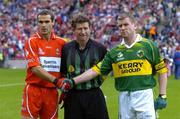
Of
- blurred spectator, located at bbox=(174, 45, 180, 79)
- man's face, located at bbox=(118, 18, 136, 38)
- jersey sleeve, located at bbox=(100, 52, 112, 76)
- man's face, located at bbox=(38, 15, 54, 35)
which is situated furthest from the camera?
blurred spectator, located at bbox=(174, 45, 180, 79)

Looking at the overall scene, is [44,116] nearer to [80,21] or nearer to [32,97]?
[32,97]

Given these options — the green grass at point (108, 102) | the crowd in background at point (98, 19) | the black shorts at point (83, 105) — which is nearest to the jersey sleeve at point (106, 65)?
the black shorts at point (83, 105)

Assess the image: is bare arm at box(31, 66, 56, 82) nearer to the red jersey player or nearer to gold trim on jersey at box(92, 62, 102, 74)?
the red jersey player

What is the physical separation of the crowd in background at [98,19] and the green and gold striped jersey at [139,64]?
24160 millimetres

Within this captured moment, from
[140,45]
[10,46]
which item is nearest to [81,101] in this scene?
[140,45]

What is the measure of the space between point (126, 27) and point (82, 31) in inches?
26.3

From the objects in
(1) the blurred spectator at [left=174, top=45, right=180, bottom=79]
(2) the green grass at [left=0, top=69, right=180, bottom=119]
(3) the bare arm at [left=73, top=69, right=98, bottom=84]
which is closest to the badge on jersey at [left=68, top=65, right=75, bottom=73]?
(3) the bare arm at [left=73, top=69, right=98, bottom=84]

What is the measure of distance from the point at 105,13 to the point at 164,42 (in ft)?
22.4

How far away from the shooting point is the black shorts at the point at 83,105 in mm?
7316

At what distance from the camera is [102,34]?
35.5 metres

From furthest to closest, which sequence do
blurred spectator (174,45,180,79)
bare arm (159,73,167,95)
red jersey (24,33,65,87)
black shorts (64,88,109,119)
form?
blurred spectator (174,45,180,79), red jersey (24,33,65,87), black shorts (64,88,109,119), bare arm (159,73,167,95)

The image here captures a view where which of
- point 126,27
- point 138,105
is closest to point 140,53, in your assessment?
point 126,27

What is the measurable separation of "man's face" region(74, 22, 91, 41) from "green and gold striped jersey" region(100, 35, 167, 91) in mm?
527

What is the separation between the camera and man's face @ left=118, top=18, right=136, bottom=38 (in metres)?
6.73
